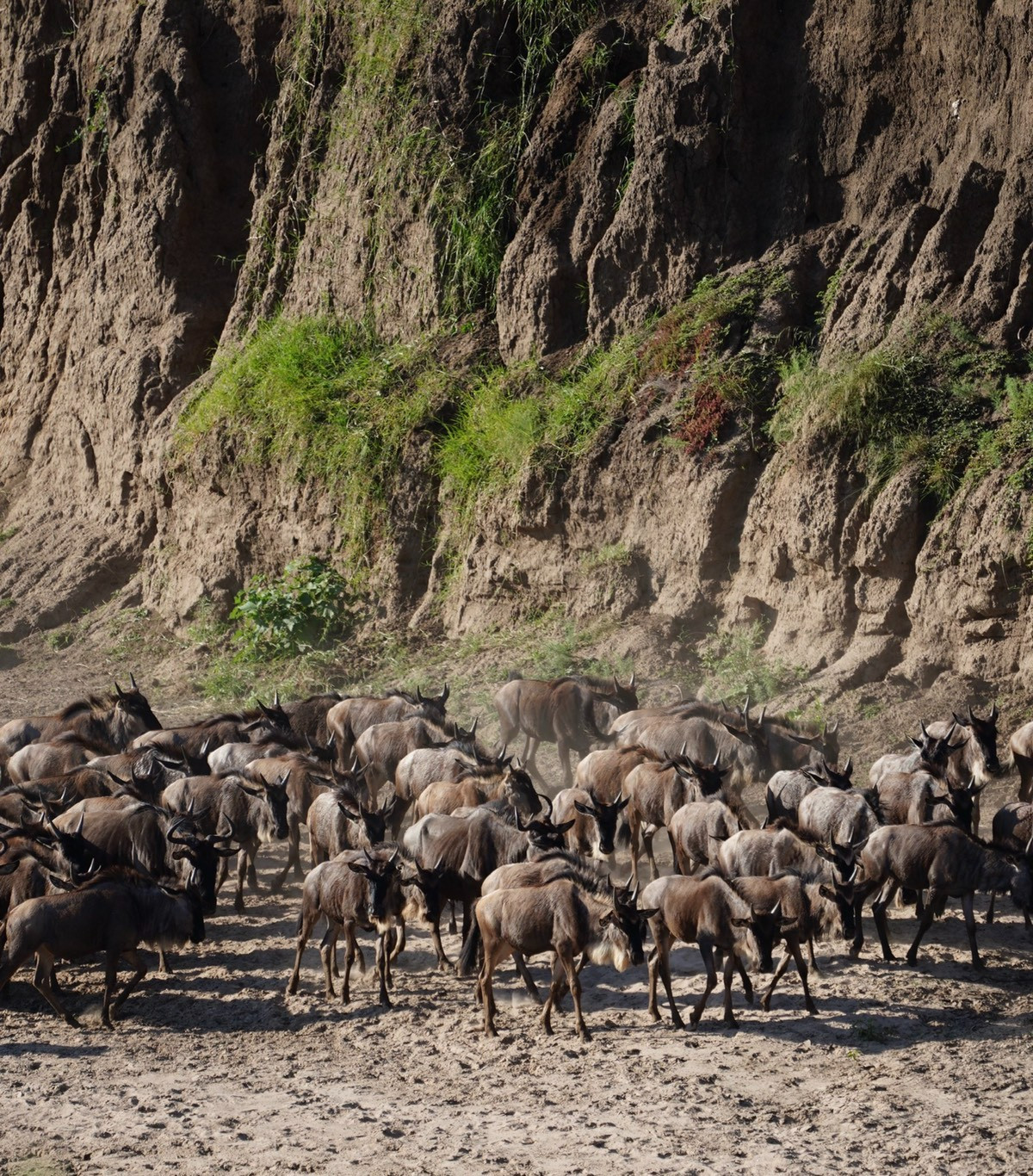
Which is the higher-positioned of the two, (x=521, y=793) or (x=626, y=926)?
(x=521, y=793)

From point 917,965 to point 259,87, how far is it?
810 inches

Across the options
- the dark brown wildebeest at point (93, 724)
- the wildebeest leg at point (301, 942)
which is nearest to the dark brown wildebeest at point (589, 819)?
the wildebeest leg at point (301, 942)

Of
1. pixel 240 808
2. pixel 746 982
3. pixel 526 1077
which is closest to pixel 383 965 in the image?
pixel 526 1077

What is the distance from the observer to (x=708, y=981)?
31.3 ft

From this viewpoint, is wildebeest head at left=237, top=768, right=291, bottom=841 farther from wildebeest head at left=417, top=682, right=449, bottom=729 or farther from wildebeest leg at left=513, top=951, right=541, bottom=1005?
wildebeest leg at left=513, top=951, right=541, bottom=1005

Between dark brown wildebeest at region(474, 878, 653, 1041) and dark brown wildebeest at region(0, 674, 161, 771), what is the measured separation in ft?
23.4

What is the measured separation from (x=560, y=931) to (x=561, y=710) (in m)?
6.37

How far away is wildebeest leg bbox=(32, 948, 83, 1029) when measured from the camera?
33.1 feet

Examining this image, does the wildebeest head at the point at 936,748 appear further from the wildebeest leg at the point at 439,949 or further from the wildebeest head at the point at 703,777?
the wildebeest leg at the point at 439,949

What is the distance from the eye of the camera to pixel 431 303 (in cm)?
2223

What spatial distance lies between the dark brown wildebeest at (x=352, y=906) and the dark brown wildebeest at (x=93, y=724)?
569cm

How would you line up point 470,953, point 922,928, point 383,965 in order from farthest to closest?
point 922,928
point 470,953
point 383,965

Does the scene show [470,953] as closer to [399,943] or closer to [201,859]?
[399,943]

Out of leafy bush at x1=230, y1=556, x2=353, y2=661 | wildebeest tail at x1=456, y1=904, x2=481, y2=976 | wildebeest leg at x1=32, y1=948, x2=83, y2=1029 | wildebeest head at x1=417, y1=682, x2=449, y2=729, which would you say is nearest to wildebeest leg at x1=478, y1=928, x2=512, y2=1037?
wildebeest tail at x1=456, y1=904, x2=481, y2=976
